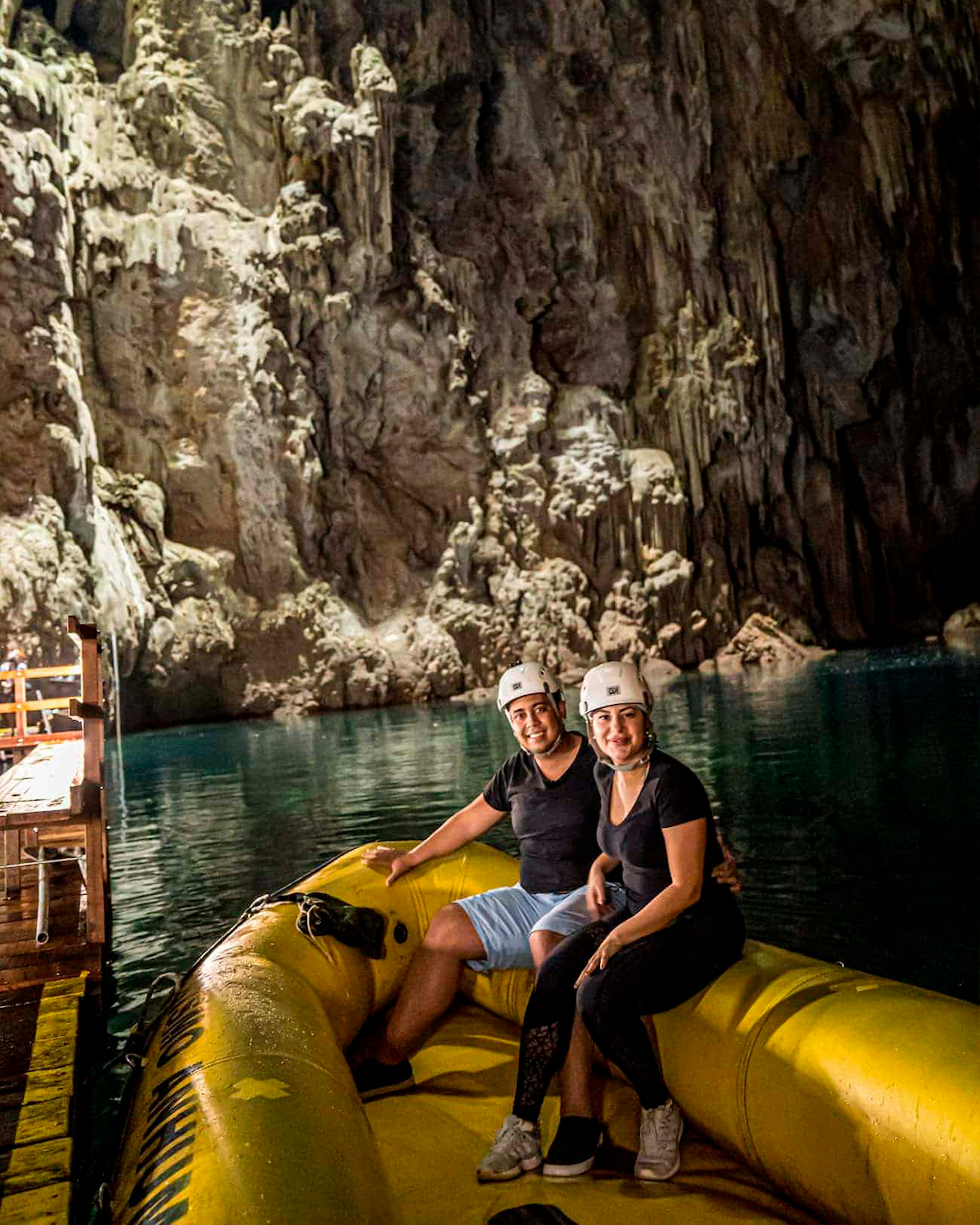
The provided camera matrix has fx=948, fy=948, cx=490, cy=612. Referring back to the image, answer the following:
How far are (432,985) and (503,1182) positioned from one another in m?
0.96

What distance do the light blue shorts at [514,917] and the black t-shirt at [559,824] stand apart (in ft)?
0.21

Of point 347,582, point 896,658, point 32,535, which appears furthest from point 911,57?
point 32,535

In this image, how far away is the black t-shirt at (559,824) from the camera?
12.6 feet

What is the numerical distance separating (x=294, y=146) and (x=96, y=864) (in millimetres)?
28190

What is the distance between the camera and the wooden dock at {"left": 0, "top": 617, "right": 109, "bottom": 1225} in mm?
3066

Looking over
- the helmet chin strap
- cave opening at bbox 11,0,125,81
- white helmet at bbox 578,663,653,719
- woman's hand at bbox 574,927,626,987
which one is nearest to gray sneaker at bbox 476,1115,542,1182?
woman's hand at bbox 574,927,626,987

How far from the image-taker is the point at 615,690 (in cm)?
328

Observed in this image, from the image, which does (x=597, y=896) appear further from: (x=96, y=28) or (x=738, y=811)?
(x=96, y=28)

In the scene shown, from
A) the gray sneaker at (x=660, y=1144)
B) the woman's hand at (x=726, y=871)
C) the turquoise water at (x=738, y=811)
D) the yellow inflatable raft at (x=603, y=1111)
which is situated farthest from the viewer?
the turquoise water at (x=738, y=811)

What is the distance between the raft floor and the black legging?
0.77ft

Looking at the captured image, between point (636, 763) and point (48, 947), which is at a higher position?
point (636, 763)

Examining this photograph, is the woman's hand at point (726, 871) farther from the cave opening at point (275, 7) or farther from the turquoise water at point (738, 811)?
the cave opening at point (275, 7)

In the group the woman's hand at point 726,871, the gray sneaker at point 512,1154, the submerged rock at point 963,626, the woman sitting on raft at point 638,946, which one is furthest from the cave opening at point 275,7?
the gray sneaker at point 512,1154

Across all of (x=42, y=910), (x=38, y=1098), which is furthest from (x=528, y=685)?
(x=42, y=910)
